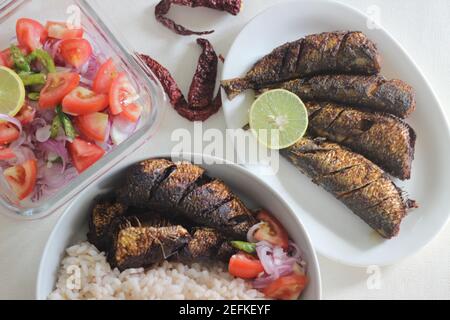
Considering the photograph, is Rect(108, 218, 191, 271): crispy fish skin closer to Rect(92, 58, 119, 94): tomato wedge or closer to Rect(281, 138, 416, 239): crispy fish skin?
Rect(92, 58, 119, 94): tomato wedge

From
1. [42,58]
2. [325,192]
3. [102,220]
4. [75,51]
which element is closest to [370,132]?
[325,192]

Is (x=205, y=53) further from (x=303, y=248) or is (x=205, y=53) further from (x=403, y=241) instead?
(x=403, y=241)

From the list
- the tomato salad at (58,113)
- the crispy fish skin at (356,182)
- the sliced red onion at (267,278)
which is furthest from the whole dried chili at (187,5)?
the sliced red onion at (267,278)

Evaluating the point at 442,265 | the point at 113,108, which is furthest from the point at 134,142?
the point at 442,265

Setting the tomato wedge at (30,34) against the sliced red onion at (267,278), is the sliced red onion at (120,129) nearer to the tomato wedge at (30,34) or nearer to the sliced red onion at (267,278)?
the tomato wedge at (30,34)

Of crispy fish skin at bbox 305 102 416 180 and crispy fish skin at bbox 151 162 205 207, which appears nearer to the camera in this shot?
crispy fish skin at bbox 151 162 205 207

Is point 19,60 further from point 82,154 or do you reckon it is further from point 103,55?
point 82,154

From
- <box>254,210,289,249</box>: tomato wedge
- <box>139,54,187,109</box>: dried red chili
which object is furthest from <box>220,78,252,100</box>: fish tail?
<box>254,210,289,249</box>: tomato wedge

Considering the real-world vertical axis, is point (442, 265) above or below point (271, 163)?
below
